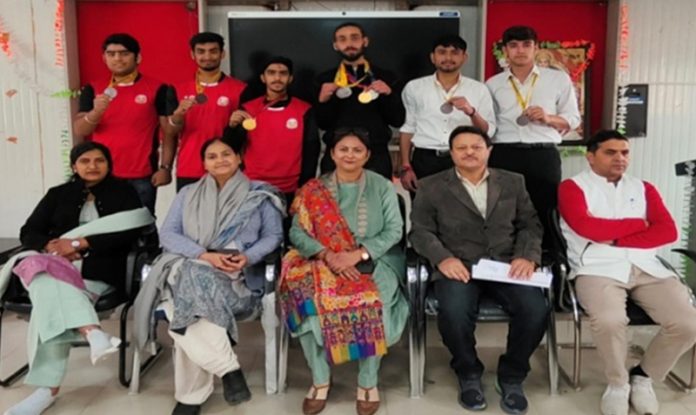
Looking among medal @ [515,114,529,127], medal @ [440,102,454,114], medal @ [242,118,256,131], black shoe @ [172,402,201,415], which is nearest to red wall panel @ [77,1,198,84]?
medal @ [242,118,256,131]

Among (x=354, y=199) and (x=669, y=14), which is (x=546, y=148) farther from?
(x=669, y=14)

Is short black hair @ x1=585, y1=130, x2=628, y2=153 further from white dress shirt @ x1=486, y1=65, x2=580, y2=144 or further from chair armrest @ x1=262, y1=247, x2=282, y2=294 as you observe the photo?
chair armrest @ x1=262, y1=247, x2=282, y2=294

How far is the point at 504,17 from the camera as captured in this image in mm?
3801

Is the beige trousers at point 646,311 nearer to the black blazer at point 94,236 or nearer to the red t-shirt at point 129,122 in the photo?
the black blazer at point 94,236

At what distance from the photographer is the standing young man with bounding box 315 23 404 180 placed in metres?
3.03

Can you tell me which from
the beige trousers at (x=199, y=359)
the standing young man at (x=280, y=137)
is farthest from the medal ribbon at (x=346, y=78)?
the beige trousers at (x=199, y=359)

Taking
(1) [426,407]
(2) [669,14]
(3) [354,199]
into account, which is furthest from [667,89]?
(1) [426,407]

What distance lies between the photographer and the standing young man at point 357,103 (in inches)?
119

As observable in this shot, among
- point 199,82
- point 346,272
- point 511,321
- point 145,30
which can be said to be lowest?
point 511,321

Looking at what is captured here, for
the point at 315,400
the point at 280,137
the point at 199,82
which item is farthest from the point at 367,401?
the point at 199,82

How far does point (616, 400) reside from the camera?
94.7 inches

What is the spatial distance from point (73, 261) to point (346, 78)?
1.58 metres

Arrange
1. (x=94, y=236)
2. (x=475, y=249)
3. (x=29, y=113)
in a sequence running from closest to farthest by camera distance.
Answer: (x=475, y=249), (x=94, y=236), (x=29, y=113)

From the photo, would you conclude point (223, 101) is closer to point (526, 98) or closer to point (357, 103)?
point (357, 103)
